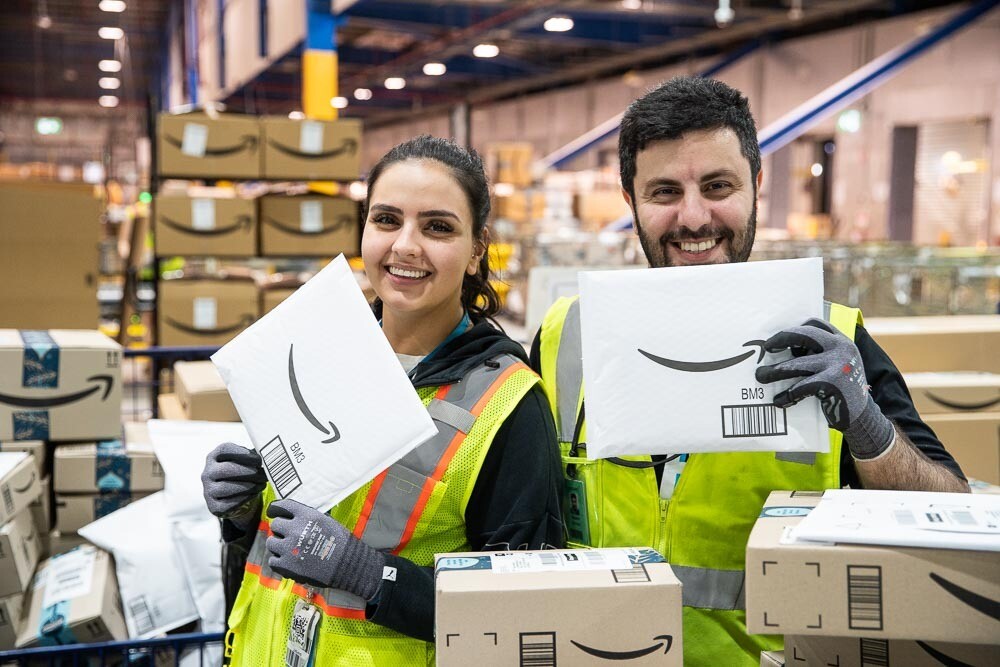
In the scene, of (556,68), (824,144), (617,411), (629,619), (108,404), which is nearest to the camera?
(629,619)

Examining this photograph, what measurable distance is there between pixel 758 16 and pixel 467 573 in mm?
14138

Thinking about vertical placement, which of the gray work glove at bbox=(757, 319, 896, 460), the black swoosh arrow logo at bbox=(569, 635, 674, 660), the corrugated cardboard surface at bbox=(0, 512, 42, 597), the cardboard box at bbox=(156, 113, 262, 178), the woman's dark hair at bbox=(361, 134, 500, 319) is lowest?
the corrugated cardboard surface at bbox=(0, 512, 42, 597)

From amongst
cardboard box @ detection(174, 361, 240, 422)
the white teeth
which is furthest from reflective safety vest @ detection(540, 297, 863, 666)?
cardboard box @ detection(174, 361, 240, 422)

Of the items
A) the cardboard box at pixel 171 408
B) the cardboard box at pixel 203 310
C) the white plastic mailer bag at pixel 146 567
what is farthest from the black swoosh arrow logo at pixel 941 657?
the cardboard box at pixel 203 310

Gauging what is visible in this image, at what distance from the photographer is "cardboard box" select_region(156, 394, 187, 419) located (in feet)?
12.4

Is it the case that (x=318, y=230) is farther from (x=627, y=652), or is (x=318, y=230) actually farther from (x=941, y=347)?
(x=627, y=652)

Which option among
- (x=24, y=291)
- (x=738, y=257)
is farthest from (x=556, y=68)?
(x=738, y=257)

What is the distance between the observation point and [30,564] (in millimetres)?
2551

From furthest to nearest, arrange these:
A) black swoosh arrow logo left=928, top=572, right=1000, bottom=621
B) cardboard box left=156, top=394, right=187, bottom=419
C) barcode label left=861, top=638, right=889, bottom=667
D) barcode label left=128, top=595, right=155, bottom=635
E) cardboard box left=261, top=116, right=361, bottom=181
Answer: cardboard box left=261, top=116, right=361, bottom=181
cardboard box left=156, top=394, right=187, bottom=419
barcode label left=128, top=595, right=155, bottom=635
barcode label left=861, top=638, right=889, bottom=667
black swoosh arrow logo left=928, top=572, right=1000, bottom=621

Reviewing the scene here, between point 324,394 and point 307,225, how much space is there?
4489 millimetres

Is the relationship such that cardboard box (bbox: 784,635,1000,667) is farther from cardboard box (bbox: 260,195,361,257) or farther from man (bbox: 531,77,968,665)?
cardboard box (bbox: 260,195,361,257)

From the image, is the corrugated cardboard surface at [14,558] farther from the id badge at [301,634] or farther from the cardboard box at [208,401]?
the id badge at [301,634]

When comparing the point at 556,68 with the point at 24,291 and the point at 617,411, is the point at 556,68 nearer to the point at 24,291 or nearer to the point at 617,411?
the point at 24,291

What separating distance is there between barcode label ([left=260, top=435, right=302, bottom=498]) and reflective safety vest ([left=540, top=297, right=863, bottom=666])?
0.59m
